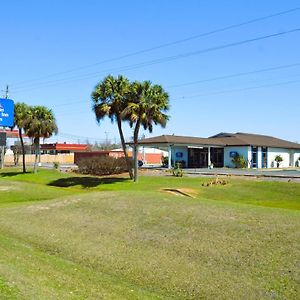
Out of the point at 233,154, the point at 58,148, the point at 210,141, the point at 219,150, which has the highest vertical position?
the point at 58,148

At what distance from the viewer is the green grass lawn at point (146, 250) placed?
909 cm

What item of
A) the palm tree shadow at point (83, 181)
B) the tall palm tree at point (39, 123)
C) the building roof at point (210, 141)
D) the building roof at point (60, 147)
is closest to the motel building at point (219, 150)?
the building roof at point (210, 141)

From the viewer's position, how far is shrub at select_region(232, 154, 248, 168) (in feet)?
182

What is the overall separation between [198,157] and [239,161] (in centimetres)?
777

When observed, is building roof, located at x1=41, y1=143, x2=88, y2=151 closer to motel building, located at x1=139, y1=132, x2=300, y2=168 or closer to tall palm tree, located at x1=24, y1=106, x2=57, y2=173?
motel building, located at x1=139, y1=132, x2=300, y2=168

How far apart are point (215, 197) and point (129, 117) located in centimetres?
1119

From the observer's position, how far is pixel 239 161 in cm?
5612

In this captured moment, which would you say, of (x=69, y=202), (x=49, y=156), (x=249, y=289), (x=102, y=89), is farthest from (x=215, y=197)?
(x=49, y=156)

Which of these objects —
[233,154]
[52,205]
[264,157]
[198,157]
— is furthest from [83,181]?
[264,157]

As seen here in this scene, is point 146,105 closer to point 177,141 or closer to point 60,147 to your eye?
point 177,141

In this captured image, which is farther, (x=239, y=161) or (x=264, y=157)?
(x=264, y=157)

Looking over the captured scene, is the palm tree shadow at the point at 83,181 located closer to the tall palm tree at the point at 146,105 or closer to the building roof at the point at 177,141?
the tall palm tree at the point at 146,105

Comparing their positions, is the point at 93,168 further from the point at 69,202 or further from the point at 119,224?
the point at 119,224

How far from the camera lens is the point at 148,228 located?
47.2 ft
